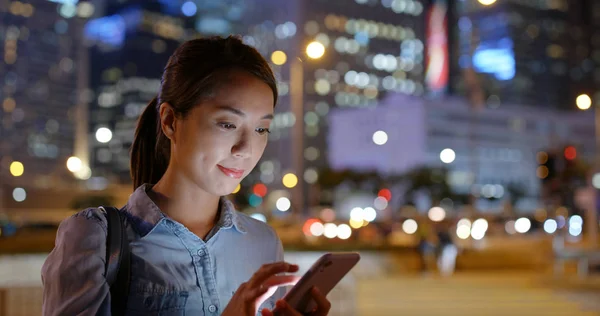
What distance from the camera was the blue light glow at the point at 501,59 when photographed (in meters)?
130

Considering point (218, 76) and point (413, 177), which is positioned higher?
point (218, 76)

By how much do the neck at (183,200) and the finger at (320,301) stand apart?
51 centimetres

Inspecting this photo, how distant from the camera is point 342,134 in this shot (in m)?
93.2

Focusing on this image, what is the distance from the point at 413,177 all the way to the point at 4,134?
35.4m

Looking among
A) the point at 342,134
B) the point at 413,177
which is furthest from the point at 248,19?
the point at 413,177

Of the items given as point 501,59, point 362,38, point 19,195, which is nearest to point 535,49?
point 501,59

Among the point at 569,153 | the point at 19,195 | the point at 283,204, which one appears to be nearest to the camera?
the point at 569,153

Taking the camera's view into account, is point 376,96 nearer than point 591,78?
Yes

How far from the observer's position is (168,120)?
2.15 metres

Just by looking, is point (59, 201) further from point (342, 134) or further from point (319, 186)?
point (342, 134)

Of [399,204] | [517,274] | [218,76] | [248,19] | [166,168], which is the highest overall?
[248,19]

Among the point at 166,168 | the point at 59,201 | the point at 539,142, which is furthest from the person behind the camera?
the point at 539,142

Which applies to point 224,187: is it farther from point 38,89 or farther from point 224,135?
point 38,89

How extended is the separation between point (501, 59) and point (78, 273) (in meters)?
136
